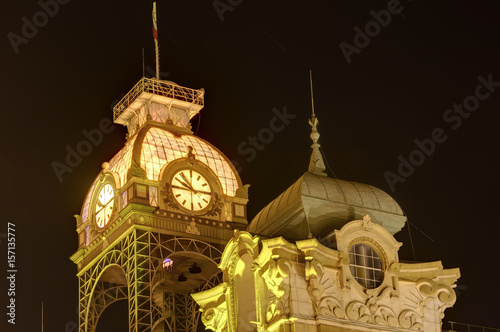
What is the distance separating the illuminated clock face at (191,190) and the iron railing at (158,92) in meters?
7.36

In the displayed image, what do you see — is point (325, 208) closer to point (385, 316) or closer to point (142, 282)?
point (385, 316)

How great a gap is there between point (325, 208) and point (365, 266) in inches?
136

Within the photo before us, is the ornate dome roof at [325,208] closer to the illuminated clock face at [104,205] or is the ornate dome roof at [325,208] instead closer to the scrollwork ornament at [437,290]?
the scrollwork ornament at [437,290]

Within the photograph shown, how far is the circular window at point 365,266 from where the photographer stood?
63531mm

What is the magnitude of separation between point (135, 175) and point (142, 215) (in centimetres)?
277

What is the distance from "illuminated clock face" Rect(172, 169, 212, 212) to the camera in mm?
96000

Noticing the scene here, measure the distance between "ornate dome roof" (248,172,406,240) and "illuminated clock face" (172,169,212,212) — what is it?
29675 mm

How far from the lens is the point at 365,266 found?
6384 centimetres

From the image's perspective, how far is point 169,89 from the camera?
102m

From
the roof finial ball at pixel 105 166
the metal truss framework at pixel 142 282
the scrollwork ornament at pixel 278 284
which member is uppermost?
the roof finial ball at pixel 105 166

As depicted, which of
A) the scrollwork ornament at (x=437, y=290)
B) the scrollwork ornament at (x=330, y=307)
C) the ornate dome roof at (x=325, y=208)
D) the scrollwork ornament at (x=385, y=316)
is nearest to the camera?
the scrollwork ornament at (x=330, y=307)

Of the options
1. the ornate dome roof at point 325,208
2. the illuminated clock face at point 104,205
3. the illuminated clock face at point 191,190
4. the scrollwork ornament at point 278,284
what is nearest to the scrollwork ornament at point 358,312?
the scrollwork ornament at point 278,284

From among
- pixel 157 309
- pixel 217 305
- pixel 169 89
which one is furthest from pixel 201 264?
pixel 217 305

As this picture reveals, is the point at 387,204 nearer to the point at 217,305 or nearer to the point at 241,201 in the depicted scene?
the point at 217,305
